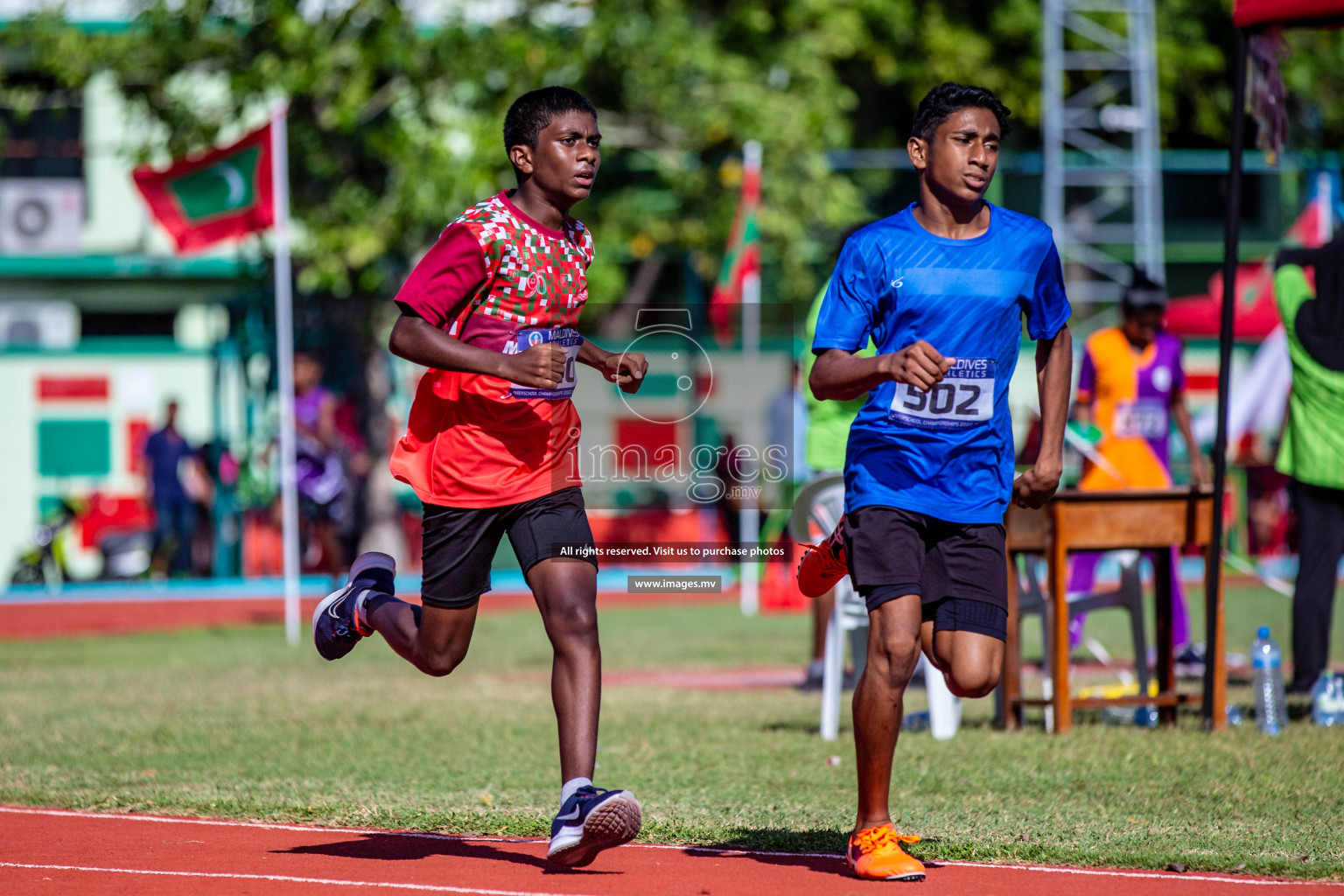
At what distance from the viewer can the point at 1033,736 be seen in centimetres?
828

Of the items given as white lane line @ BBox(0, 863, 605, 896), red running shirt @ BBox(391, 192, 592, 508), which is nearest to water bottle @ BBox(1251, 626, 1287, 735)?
red running shirt @ BBox(391, 192, 592, 508)

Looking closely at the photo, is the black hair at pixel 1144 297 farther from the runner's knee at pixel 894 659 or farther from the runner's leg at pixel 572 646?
the runner's leg at pixel 572 646

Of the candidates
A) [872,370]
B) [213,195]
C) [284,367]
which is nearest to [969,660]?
[872,370]

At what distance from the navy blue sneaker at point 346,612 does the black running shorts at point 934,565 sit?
1.83m

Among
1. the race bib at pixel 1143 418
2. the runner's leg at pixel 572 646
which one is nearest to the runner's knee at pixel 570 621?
the runner's leg at pixel 572 646

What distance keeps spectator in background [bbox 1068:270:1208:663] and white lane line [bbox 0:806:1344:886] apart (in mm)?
5111

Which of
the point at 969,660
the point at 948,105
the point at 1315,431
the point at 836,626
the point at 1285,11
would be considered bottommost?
the point at 836,626

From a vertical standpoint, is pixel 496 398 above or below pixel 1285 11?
below

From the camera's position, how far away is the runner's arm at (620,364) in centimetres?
535

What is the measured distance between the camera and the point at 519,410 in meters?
5.43

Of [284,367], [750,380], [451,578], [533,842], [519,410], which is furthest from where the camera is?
[750,380]

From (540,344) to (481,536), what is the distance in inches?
26.4

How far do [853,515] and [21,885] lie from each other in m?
2.83

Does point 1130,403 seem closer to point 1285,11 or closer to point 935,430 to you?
point 1285,11
